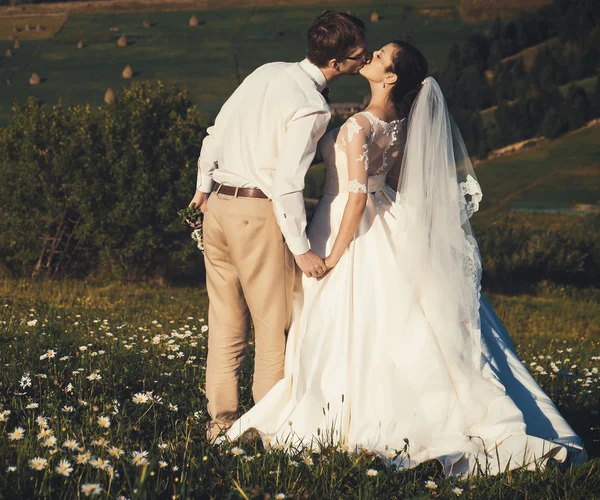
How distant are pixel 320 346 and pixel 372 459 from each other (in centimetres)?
75

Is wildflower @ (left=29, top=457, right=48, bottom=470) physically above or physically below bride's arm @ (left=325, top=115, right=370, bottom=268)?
below

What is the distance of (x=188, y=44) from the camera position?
30422 millimetres

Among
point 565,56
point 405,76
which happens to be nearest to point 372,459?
Answer: point 405,76

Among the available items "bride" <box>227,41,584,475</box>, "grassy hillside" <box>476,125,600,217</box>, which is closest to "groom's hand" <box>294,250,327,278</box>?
"bride" <box>227,41,584,475</box>

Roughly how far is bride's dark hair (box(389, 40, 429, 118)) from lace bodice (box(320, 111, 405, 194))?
15 cm

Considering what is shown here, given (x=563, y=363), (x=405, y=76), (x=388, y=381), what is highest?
(x=405, y=76)

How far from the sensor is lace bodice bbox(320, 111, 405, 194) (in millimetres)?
4387

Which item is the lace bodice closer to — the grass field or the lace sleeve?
the lace sleeve

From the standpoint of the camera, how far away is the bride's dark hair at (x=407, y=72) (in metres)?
4.52

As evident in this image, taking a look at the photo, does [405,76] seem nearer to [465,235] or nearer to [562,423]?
[465,235]

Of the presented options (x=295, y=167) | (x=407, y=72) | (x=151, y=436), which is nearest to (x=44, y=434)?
(x=151, y=436)

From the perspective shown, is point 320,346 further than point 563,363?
No

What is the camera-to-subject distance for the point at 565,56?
31312 mm

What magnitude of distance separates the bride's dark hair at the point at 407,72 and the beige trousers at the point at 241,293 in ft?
3.51
